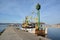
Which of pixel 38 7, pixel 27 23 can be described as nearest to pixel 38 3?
pixel 38 7

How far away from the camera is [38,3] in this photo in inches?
1710

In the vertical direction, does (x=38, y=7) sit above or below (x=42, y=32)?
above

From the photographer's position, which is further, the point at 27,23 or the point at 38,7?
the point at 27,23

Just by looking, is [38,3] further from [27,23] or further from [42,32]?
[27,23]

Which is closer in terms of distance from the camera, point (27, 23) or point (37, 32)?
point (37, 32)

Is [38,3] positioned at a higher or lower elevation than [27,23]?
higher

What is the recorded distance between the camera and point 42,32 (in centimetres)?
4494

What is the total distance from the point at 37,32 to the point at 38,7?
22.8 feet

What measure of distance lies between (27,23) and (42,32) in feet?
169

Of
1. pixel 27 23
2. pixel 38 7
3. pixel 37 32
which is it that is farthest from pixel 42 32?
pixel 27 23

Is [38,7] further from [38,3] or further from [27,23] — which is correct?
[27,23]

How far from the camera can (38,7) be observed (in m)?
43.1

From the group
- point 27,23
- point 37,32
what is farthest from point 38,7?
point 27,23

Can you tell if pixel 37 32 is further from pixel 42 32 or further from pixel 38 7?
pixel 38 7
